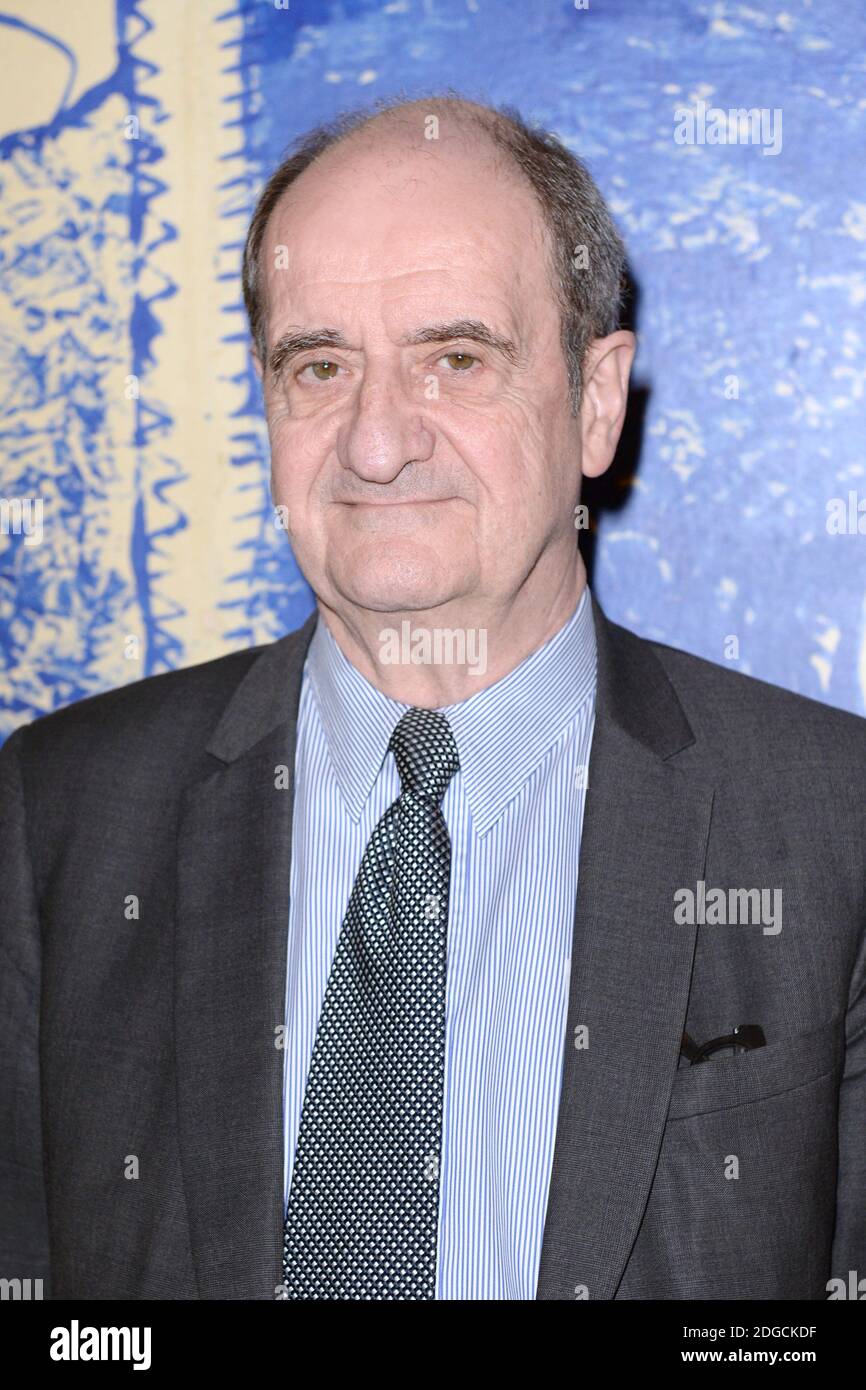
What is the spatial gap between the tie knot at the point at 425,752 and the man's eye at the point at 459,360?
39cm

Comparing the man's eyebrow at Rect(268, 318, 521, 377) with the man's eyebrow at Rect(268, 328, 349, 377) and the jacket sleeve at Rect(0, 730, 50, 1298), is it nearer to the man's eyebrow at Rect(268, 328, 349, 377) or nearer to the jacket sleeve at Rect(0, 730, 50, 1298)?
the man's eyebrow at Rect(268, 328, 349, 377)

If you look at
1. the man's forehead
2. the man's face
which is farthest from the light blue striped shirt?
the man's forehead

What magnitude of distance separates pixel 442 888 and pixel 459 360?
0.58 meters

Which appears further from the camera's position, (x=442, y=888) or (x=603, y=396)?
(x=603, y=396)

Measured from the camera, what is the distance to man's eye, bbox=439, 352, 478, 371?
160cm

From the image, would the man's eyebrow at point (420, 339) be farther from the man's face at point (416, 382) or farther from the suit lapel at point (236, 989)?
the suit lapel at point (236, 989)

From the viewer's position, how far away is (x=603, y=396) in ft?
5.85

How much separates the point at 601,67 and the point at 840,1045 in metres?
1.36

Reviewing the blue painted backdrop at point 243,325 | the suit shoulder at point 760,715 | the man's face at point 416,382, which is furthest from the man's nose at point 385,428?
the blue painted backdrop at point 243,325

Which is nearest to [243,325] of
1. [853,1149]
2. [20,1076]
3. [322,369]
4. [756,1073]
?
[322,369]

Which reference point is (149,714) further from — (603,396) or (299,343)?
(603,396)
